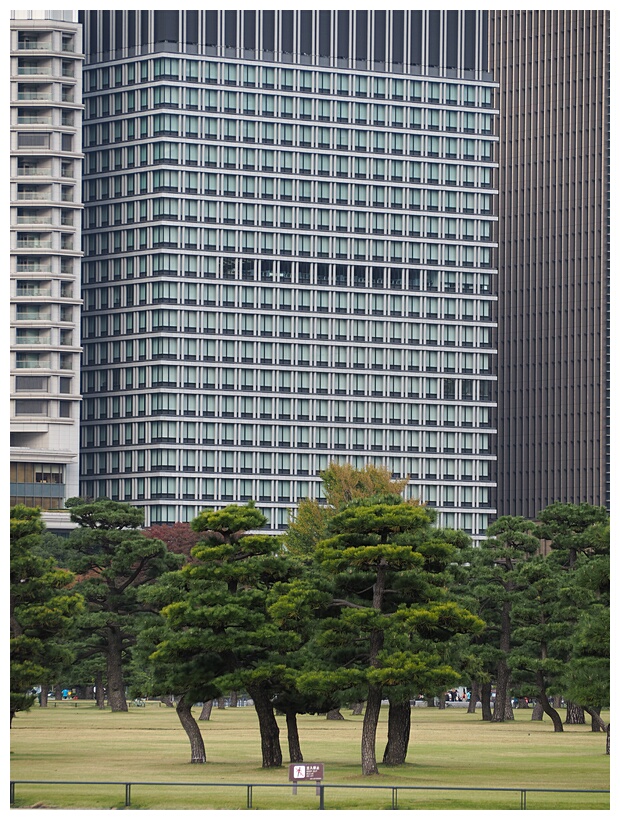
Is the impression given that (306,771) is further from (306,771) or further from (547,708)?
(547,708)

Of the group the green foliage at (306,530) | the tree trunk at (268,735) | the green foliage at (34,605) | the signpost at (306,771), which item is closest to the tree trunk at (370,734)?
the tree trunk at (268,735)

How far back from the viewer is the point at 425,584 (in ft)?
216

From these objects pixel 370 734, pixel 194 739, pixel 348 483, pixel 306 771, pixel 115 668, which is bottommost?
pixel 115 668

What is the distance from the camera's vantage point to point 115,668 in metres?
121

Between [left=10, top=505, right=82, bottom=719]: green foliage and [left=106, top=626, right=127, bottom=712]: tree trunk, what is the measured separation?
41.7 m

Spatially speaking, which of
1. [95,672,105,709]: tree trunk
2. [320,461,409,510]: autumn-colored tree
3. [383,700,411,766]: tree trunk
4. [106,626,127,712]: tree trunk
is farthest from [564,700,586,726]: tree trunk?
[383,700,411,766]: tree trunk

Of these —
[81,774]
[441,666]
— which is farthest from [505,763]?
[81,774]

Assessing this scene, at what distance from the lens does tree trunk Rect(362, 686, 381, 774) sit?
6481 cm

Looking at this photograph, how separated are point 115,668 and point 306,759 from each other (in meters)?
49.6

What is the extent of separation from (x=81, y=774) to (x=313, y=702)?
10.8 metres

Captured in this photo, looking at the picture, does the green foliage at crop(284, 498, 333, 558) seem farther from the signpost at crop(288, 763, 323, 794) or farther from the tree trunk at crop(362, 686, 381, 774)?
the signpost at crop(288, 763, 323, 794)

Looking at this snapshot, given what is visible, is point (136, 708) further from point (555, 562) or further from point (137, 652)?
point (137, 652)

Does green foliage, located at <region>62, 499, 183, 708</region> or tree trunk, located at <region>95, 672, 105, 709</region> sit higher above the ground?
green foliage, located at <region>62, 499, 183, 708</region>

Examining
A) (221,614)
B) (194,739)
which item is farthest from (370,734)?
(194,739)
